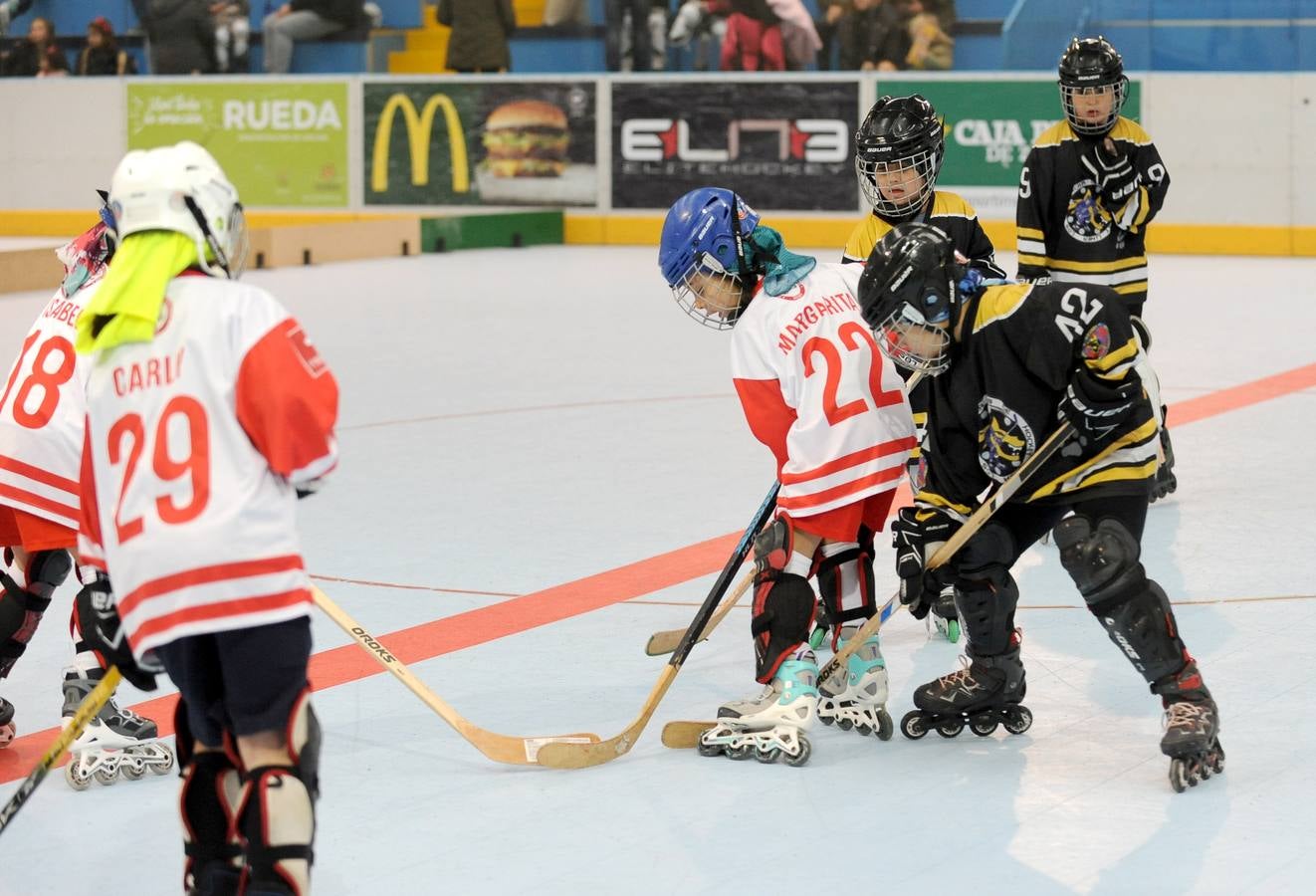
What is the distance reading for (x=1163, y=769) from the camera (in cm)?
338

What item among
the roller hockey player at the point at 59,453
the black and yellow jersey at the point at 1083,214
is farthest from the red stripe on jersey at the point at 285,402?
the black and yellow jersey at the point at 1083,214

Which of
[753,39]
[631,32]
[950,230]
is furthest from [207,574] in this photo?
[631,32]

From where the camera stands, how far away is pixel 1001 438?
336 centimetres

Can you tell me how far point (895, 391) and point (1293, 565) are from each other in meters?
1.75

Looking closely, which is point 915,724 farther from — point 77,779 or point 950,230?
point 77,779

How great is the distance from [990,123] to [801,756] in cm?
1048

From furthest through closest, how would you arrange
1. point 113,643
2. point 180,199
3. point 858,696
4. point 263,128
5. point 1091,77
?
point 263,128 → point 1091,77 → point 858,696 → point 113,643 → point 180,199

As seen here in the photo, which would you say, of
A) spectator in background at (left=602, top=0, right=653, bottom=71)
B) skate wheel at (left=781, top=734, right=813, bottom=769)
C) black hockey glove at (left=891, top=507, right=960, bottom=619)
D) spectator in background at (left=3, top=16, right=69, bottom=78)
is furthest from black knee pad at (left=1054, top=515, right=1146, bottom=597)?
spectator in background at (left=3, top=16, right=69, bottom=78)

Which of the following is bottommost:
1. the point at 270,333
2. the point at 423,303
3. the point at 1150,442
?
the point at 423,303

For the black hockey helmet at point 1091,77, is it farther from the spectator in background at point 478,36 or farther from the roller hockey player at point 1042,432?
the spectator in background at point 478,36

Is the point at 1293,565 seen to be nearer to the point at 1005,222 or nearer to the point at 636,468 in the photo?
the point at 636,468

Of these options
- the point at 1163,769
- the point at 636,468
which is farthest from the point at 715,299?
the point at 636,468

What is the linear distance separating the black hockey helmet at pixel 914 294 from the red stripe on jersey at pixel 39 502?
1.47 m

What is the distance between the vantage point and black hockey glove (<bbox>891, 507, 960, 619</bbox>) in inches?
137
